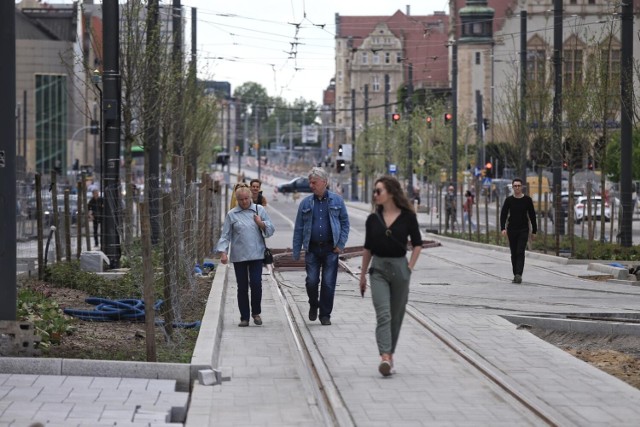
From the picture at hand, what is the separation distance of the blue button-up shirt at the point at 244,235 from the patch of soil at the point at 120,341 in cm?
108

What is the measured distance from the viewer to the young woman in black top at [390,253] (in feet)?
39.5

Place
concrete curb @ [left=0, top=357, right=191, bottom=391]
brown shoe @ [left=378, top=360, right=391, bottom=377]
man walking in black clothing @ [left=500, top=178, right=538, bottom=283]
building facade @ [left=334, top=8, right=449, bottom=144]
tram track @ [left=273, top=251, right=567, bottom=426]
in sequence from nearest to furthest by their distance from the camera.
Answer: tram track @ [left=273, top=251, right=567, bottom=426] < concrete curb @ [left=0, top=357, right=191, bottom=391] < brown shoe @ [left=378, top=360, right=391, bottom=377] < man walking in black clothing @ [left=500, top=178, right=538, bottom=283] < building facade @ [left=334, top=8, right=449, bottom=144]

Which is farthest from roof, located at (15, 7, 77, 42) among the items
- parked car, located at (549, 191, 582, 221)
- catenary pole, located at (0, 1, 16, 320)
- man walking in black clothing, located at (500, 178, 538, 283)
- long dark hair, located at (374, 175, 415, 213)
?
long dark hair, located at (374, 175, 415, 213)

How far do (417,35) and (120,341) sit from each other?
457 ft

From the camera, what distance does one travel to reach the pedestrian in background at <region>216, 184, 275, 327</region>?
51.7ft

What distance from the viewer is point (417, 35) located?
151m

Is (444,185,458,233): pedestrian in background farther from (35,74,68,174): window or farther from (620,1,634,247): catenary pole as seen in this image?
(35,74,68,174): window

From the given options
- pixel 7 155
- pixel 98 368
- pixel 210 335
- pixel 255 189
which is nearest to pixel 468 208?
pixel 255 189

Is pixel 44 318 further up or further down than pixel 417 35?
further down

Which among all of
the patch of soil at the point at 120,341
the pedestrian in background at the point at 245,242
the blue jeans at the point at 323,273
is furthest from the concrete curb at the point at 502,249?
the pedestrian in background at the point at 245,242

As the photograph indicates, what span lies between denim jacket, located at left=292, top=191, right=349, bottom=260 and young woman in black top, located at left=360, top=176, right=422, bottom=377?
11.5 ft

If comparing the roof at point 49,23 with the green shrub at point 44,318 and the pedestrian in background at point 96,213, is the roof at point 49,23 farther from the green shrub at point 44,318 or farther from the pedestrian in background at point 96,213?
the green shrub at point 44,318

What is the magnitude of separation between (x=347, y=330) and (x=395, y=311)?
3623 millimetres

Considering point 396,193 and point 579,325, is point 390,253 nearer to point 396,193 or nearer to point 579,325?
point 396,193
